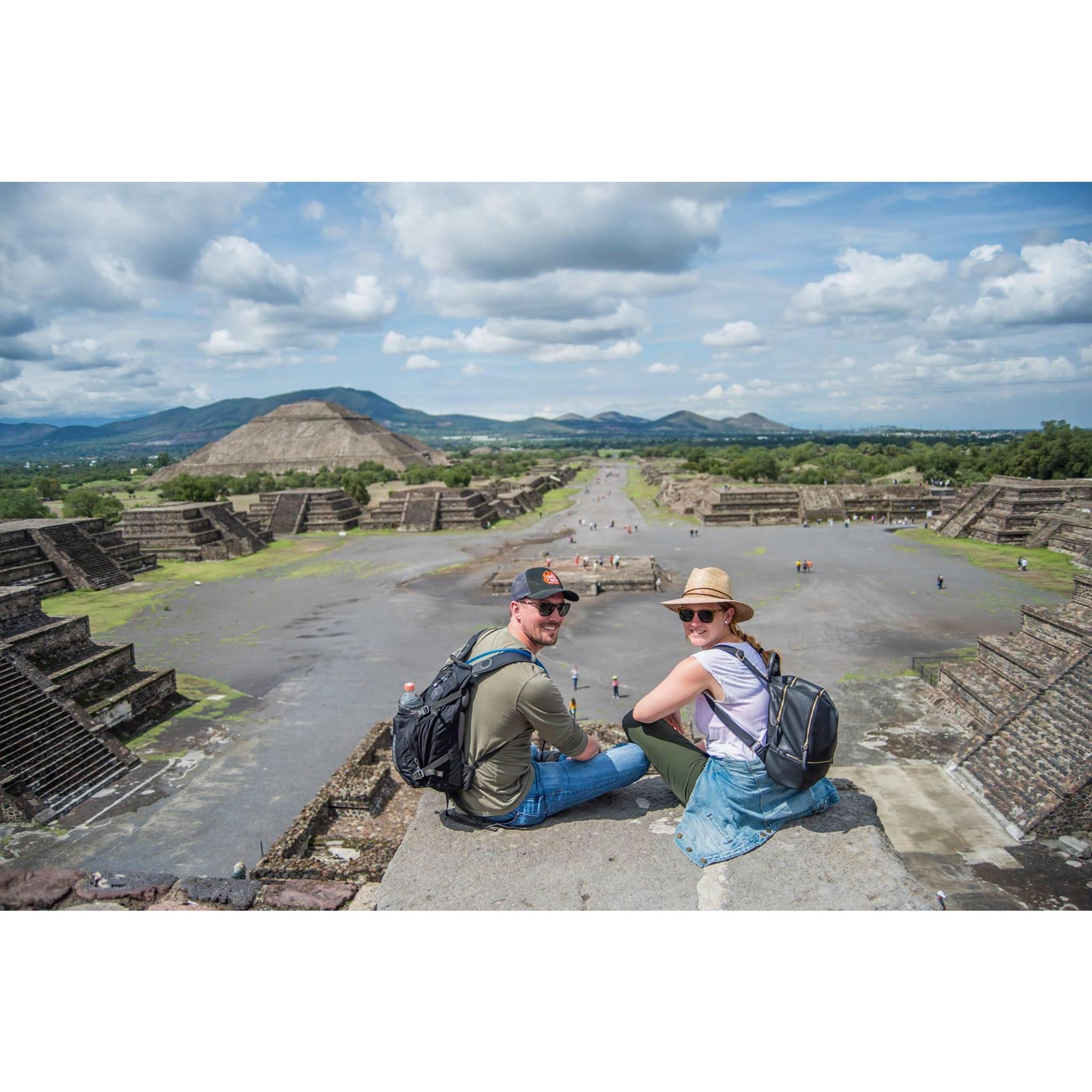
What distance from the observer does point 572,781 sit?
426 centimetres

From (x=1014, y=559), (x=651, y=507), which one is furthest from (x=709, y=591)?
(x=651, y=507)

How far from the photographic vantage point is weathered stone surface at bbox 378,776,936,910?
355 cm

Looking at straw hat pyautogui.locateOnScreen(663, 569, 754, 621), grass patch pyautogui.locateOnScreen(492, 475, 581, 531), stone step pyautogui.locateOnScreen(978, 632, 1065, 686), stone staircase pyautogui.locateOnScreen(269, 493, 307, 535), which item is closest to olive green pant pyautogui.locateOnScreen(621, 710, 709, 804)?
straw hat pyautogui.locateOnScreen(663, 569, 754, 621)

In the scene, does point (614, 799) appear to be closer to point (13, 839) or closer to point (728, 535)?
point (13, 839)

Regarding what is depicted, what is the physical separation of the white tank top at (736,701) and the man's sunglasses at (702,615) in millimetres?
188

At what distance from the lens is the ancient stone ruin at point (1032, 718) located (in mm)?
10117

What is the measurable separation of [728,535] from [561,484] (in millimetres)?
47085

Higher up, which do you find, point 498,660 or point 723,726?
point 498,660

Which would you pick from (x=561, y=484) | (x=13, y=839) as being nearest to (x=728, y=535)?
(x=13, y=839)

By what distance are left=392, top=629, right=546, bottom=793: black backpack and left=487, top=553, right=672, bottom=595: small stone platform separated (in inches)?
868

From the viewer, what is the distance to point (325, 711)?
15781 millimetres

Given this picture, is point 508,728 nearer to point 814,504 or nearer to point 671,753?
point 671,753

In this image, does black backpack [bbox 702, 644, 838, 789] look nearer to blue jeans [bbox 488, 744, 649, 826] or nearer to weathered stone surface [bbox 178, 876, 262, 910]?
blue jeans [bbox 488, 744, 649, 826]

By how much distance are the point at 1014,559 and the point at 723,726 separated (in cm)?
3544
